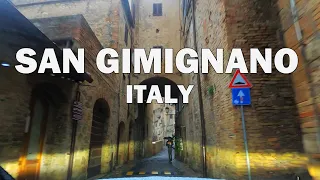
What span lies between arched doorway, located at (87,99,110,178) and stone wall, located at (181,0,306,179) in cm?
437

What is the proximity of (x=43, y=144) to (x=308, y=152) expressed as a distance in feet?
17.9

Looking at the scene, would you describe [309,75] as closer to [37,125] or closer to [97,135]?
[37,125]

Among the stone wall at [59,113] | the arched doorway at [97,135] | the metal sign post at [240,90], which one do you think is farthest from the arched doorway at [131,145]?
the metal sign post at [240,90]

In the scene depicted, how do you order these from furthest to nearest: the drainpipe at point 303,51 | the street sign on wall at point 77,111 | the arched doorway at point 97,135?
1. the arched doorway at point 97,135
2. the street sign on wall at point 77,111
3. the drainpipe at point 303,51

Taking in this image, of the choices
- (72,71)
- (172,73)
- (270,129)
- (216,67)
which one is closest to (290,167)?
(270,129)

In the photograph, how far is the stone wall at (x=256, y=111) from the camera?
159 inches

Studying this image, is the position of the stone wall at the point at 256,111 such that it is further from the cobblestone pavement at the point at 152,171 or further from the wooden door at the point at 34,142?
the wooden door at the point at 34,142

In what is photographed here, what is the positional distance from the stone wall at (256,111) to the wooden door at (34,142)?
14.8 feet

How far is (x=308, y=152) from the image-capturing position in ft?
6.70

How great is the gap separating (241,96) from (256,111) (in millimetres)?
504

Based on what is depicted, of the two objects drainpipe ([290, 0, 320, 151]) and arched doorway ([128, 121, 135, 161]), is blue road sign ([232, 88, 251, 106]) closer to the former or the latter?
drainpipe ([290, 0, 320, 151])

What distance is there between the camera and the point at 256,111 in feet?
14.0

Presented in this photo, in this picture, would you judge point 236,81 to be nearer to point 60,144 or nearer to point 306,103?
point 306,103

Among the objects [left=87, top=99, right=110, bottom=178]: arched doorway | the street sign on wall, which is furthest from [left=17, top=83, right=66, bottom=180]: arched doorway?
[left=87, top=99, right=110, bottom=178]: arched doorway
